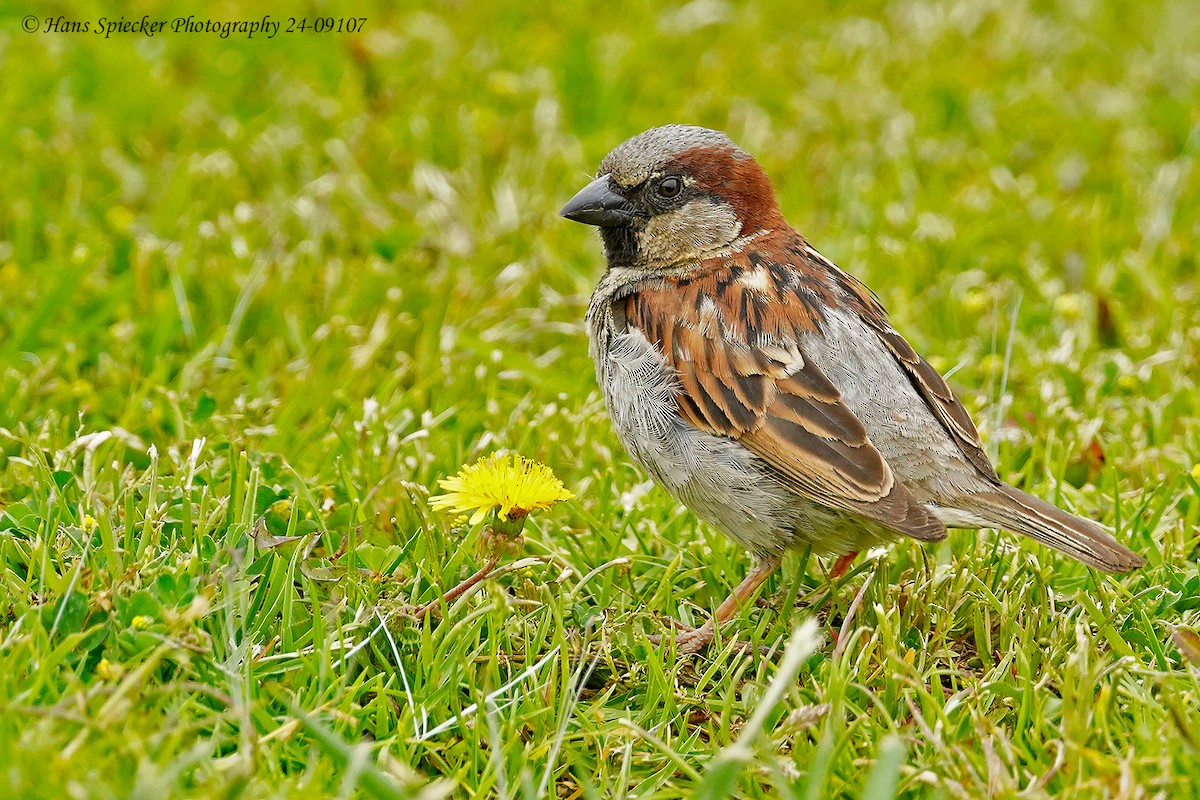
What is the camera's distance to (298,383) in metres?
4.72

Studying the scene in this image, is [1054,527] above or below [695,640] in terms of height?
above

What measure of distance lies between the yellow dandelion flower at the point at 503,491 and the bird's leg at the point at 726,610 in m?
0.51

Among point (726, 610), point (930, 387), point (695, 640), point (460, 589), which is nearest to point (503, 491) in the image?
point (460, 589)

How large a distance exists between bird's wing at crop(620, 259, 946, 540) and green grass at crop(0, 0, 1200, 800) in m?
0.34

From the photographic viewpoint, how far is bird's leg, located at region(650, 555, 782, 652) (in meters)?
3.60

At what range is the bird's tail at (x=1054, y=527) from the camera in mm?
3393

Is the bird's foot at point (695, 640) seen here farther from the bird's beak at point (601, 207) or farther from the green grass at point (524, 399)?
the bird's beak at point (601, 207)

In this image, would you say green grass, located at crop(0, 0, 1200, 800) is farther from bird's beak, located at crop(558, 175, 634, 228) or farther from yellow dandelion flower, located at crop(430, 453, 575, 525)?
bird's beak, located at crop(558, 175, 634, 228)

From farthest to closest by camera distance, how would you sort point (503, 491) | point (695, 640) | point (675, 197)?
point (675, 197)
point (695, 640)
point (503, 491)

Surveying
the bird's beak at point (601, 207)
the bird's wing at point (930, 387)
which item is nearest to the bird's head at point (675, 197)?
the bird's beak at point (601, 207)

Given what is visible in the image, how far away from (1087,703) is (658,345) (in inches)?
61.6

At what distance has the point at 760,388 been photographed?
383 cm

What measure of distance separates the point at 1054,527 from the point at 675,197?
1574 millimetres

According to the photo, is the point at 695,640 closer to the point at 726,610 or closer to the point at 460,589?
the point at 726,610
